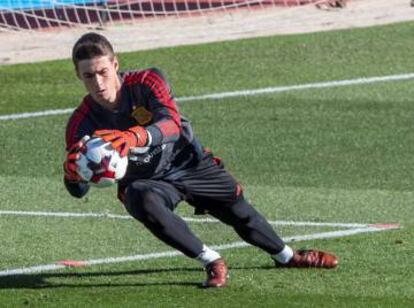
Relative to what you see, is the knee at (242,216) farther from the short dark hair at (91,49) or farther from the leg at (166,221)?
the short dark hair at (91,49)

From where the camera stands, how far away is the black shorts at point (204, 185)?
841 cm

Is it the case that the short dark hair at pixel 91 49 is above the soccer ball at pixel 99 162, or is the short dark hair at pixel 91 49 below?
above

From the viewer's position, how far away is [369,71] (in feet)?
53.2

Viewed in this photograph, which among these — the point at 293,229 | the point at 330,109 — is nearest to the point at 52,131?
the point at 330,109

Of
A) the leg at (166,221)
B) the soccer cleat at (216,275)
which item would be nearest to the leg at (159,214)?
the leg at (166,221)

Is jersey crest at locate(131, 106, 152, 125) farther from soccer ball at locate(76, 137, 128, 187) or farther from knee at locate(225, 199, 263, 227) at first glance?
knee at locate(225, 199, 263, 227)

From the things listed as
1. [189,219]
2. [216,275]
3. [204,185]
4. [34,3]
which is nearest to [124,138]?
[204,185]

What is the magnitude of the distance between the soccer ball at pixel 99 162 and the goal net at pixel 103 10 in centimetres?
1037

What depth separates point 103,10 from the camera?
18266mm

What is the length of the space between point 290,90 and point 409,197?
4516mm

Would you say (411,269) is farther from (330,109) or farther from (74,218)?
(330,109)

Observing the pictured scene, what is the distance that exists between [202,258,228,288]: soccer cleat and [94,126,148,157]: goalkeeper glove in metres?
0.81

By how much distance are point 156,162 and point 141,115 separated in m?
0.29

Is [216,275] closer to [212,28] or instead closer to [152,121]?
[152,121]
